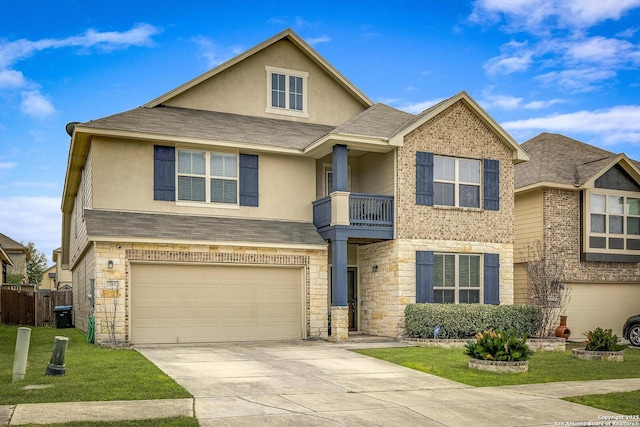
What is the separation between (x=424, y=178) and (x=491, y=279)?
12.6 ft

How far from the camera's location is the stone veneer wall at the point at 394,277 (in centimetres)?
1953

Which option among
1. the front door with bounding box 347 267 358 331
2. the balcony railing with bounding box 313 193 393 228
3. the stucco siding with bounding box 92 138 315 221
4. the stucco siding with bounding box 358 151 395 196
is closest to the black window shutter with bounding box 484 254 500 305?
the balcony railing with bounding box 313 193 393 228

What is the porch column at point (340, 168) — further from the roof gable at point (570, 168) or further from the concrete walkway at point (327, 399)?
the roof gable at point (570, 168)

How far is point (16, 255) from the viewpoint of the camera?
50438 millimetres

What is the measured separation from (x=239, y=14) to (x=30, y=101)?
7427mm

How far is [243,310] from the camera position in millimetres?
19141

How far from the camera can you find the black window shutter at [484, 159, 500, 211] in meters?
21.0

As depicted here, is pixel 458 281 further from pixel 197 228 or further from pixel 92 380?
pixel 92 380

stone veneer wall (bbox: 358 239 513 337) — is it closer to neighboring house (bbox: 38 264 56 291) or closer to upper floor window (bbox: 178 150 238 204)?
upper floor window (bbox: 178 150 238 204)

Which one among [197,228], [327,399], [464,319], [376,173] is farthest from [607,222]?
[327,399]

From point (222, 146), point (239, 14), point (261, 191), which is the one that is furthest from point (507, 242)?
point (239, 14)

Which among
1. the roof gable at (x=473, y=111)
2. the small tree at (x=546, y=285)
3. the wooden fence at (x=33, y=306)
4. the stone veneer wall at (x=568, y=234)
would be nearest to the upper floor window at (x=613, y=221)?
the stone veneer wall at (x=568, y=234)

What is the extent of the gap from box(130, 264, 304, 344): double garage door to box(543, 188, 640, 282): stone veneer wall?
9.01 m

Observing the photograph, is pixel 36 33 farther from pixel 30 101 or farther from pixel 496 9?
pixel 496 9
